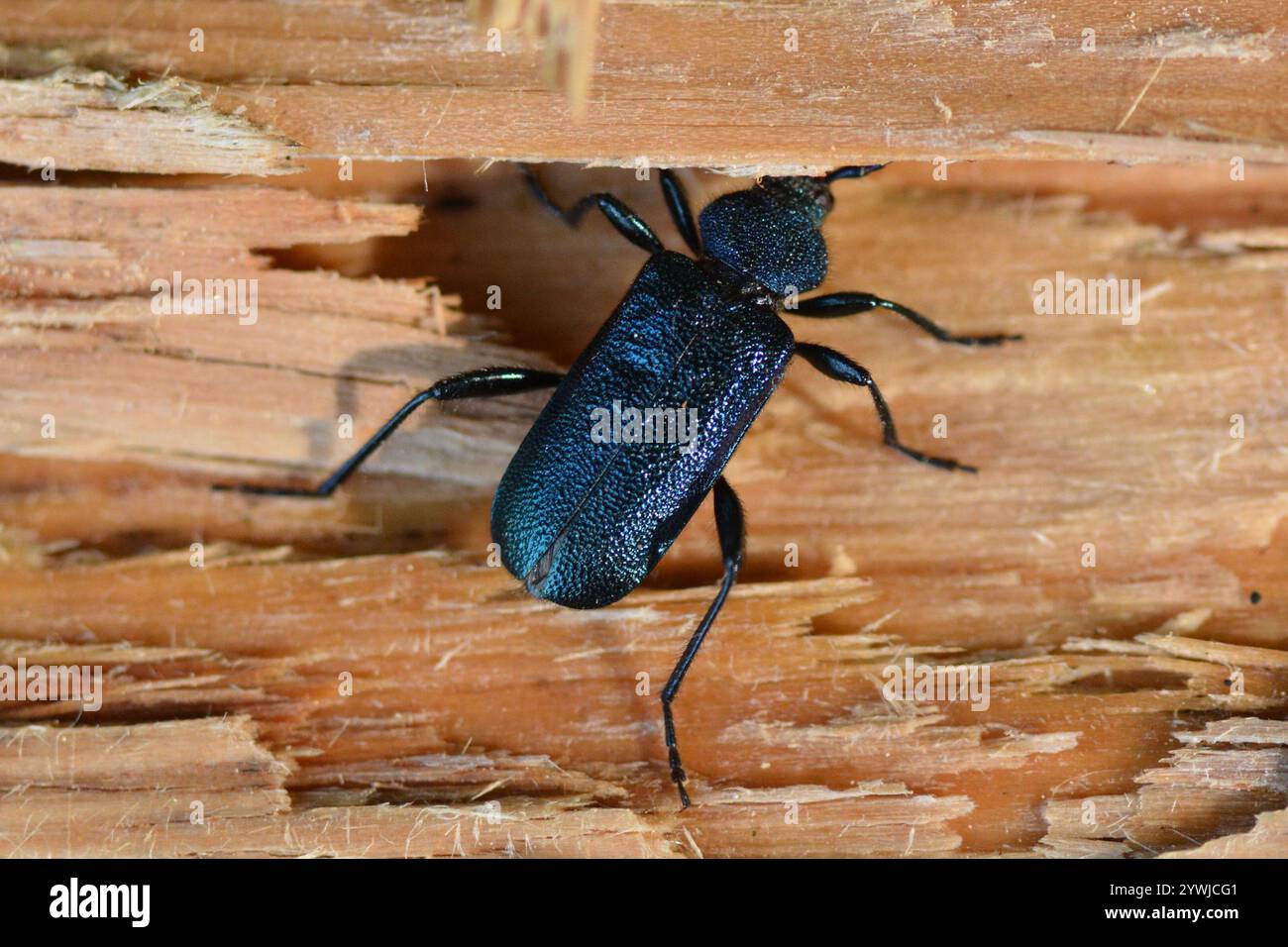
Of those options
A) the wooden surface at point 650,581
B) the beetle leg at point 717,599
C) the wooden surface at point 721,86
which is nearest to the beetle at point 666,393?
the beetle leg at point 717,599

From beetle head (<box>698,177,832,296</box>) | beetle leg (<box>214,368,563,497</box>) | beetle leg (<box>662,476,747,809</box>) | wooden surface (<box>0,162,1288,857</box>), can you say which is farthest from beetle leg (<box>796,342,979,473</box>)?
beetle leg (<box>214,368,563,497</box>)

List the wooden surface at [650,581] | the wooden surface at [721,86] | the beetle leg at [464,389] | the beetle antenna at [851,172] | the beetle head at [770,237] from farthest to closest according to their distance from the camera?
1. the beetle antenna at [851,172]
2. the beetle head at [770,237]
3. the beetle leg at [464,389]
4. the wooden surface at [650,581]
5. the wooden surface at [721,86]

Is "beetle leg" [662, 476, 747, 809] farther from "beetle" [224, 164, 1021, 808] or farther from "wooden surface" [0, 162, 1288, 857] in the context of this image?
"wooden surface" [0, 162, 1288, 857]

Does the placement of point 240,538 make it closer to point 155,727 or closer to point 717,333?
point 155,727

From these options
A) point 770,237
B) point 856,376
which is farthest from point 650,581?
point 770,237

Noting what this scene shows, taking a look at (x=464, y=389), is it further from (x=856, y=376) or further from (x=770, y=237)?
(x=856, y=376)

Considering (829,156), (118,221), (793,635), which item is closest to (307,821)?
(793,635)

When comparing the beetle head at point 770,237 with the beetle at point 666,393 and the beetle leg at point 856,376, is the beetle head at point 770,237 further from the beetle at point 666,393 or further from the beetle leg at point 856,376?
the beetle leg at point 856,376
